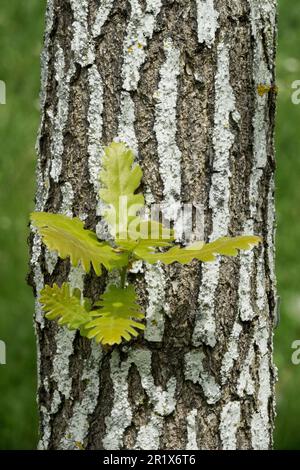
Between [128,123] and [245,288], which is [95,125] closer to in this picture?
[128,123]

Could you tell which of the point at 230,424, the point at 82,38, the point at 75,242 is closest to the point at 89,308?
the point at 75,242

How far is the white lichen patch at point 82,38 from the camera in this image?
5.45 ft

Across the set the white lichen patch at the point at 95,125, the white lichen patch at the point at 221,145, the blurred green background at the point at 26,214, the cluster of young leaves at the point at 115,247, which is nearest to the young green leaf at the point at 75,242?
the cluster of young leaves at the point at 115,247

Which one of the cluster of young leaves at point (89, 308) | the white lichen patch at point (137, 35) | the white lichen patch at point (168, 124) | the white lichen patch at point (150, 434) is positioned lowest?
the white lichen patch at point (150, 434)

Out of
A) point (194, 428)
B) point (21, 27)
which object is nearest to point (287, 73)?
point (21, 27)

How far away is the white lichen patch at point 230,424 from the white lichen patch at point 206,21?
0.72 m

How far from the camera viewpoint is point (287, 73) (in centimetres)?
446

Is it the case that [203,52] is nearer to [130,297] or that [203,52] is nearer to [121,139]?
[121,139]

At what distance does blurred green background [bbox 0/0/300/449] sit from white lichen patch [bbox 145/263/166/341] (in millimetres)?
1565

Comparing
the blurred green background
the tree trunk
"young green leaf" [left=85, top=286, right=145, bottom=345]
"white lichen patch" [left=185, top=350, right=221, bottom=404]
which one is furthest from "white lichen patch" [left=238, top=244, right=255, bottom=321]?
the blurred green background

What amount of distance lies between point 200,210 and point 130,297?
238 mm

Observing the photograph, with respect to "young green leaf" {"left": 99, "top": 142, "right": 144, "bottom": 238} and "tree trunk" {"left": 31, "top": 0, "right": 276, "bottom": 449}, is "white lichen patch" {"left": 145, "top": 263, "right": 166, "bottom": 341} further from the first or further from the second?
"young green leaf" {"left": 99, "top": 142, "right": 144, "bottom": 238}

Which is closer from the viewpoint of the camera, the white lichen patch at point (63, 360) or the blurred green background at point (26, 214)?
the white lichen patch at point (63, 360)

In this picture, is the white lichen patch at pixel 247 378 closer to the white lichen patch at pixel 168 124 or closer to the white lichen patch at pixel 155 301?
the white lichen patch at pixel 155 301
